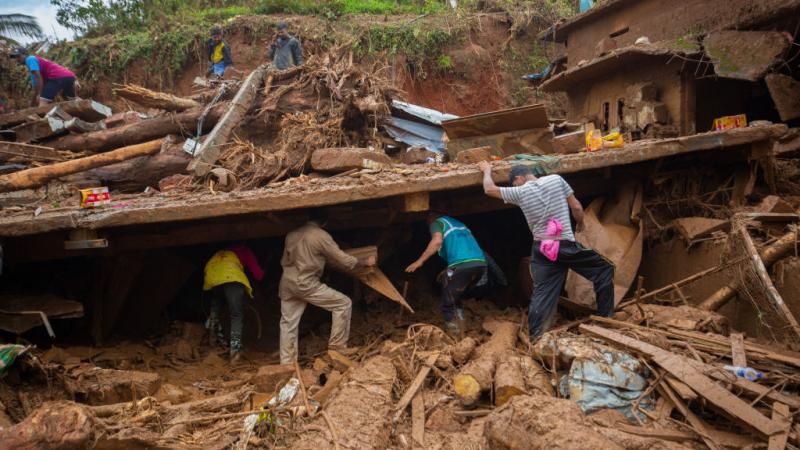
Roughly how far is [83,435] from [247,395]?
1808 millimetres

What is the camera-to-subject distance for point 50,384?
14.2ft

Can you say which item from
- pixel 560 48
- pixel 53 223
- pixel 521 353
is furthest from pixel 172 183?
pixel 560 48

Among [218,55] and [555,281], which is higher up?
[218,55]

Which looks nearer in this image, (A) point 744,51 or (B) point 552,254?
(B) point 552,254

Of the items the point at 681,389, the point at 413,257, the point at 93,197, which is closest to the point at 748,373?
the point at 681,389

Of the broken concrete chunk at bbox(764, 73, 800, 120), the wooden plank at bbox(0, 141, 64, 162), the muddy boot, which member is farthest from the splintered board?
the broken concrete chunk at bbox(764, 73, 800, 120)

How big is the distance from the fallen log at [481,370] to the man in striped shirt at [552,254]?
332mm

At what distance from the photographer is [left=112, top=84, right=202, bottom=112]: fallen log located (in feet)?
25.1

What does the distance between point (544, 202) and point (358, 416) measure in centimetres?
258

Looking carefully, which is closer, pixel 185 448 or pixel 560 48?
pixel 185 448

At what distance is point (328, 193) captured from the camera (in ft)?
16.7

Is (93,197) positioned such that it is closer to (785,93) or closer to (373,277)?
(373,277)

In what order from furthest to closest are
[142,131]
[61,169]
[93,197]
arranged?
[142,131] → [61,169] → [93,197]

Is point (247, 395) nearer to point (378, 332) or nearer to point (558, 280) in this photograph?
point (378, 332)
